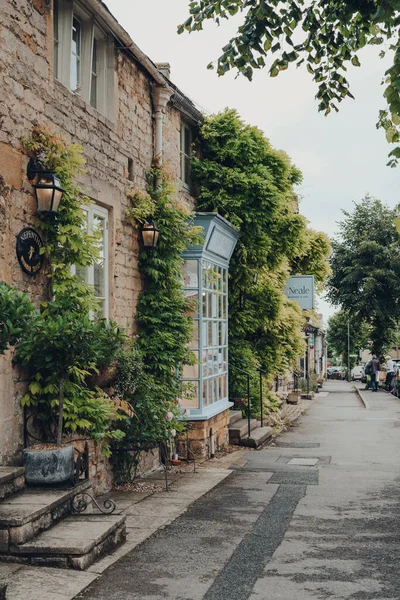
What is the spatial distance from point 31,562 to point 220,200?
9.37 m

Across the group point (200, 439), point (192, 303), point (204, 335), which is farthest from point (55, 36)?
point (200, 439)

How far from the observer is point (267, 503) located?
8820 millimetres

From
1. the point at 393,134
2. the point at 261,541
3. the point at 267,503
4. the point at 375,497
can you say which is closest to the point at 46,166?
the point at 393,134

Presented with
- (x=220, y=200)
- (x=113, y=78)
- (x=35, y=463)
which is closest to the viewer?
(x=35, y=463)

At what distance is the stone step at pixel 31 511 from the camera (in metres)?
5.45

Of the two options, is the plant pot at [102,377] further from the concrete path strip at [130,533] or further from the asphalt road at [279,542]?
the asphalt road at [279,542]

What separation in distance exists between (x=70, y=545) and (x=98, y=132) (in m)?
5.14

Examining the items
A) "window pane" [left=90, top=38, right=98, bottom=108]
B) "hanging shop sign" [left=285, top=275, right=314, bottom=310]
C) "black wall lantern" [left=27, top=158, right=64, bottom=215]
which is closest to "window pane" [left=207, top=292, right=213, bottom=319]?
"window pane" [left=90, top=38, right=98, bottom=108]

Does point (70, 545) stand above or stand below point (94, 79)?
below

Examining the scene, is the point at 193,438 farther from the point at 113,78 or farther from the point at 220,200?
the point at 113,78

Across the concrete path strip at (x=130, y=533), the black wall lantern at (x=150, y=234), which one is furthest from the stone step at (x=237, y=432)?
the black wall lantern at (x=150, y=234)

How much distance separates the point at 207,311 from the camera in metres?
12.6

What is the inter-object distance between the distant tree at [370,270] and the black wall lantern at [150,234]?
30683 mm

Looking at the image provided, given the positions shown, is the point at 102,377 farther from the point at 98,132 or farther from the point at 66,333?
the point at 98,132
